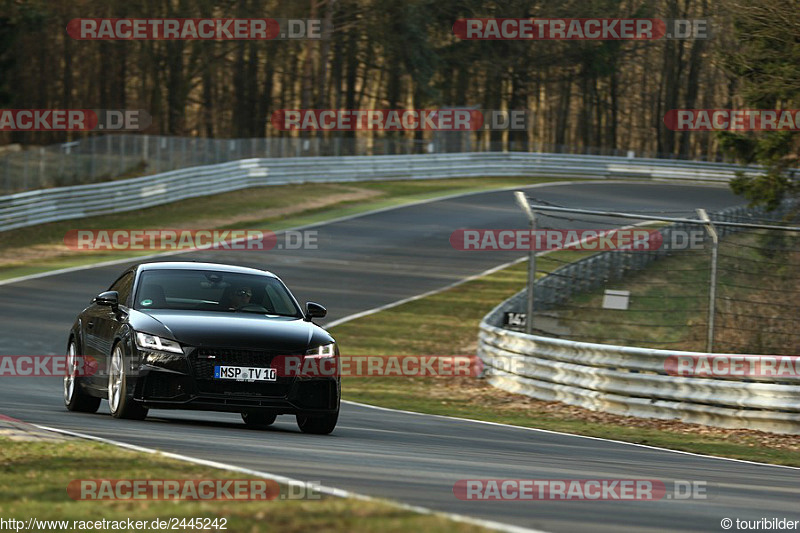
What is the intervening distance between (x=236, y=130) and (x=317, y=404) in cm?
7132

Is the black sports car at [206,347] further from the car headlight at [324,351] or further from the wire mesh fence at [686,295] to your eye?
the wire mesh fence at [686,295]

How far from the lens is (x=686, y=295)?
16859 mm

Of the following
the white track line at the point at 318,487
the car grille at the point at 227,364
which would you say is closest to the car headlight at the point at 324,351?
the car grille at the point at 227,364

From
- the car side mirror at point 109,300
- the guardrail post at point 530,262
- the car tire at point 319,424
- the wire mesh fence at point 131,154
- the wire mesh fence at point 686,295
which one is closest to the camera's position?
the car tire at point 319,424

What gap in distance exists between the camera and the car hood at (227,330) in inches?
415

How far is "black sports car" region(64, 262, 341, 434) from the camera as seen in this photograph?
1048 cm

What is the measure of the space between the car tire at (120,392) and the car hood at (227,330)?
0.36 metres

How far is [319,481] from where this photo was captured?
7.35 m

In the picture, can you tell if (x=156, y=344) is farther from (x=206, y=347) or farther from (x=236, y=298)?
(x=236, y=298)

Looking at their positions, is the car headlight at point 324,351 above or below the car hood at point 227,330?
below

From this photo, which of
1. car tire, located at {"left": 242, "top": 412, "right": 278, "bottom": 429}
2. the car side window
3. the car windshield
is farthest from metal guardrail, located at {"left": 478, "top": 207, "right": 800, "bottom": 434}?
the car side window

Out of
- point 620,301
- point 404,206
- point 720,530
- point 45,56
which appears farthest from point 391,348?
point 45,56

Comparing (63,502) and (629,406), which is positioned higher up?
(63,502)

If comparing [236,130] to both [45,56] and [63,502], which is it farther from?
[63,502]
